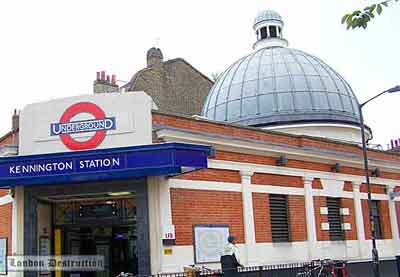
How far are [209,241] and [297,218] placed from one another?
401 centimetres

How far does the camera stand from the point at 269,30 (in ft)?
101

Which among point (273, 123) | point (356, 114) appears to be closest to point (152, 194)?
point (273, 123)

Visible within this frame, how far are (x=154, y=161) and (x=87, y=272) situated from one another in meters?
6.27

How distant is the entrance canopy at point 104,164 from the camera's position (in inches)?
567

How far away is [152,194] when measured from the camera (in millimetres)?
15586

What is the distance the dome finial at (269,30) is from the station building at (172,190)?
9447 millimetres

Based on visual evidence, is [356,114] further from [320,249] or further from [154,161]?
[154,161]

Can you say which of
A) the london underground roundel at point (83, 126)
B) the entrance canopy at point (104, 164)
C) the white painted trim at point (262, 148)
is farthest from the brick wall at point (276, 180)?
the london underground roundel at point (83, 126)

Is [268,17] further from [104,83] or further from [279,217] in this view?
[279,217]

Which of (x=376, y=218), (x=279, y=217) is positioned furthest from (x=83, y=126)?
(x=376, y=218)

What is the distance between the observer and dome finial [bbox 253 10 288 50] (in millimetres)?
30109

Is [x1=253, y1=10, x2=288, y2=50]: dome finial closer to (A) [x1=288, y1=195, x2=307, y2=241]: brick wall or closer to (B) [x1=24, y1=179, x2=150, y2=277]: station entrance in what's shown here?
(A) [x1=288, y1=195, x2=307, y2=241]: brick wall

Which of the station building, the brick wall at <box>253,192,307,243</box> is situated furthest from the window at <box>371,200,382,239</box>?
the brick wall at <box>253,192,307,243</box>

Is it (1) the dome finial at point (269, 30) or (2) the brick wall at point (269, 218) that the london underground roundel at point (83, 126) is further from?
(1) the dome finial at point (269, 30)
